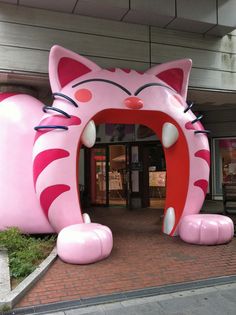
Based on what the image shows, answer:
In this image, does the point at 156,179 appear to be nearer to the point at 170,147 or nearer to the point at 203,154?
the point at 170,147

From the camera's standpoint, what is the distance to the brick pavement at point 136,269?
4848 millimetres

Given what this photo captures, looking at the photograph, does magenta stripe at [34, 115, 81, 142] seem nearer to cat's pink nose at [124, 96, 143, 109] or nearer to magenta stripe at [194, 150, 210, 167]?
cat's pink nose at [124, 96, 143, 109]

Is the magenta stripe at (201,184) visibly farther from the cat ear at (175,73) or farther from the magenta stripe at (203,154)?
the cat ear at (175,73)

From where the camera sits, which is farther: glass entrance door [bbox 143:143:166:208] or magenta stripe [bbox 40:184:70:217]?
glass entrance door [bbox 143:143:166:208]

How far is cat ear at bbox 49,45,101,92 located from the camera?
6.96 metres

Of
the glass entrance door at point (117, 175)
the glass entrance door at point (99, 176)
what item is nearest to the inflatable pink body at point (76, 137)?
the glass entrance door at point (117, 175)

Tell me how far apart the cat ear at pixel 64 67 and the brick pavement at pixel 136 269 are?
3.44m

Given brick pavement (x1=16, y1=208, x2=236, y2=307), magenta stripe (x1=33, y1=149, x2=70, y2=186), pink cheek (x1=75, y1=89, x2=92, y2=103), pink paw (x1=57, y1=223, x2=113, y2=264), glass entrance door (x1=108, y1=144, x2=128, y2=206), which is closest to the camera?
brick pavement (x1=16, y1=208, x2=236, y2=307)

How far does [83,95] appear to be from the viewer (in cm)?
696

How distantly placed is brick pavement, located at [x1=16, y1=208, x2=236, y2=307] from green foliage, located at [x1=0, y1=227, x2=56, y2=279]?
334 mm

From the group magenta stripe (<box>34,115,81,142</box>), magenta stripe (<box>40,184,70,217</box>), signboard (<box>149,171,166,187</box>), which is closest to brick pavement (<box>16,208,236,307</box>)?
magenta stripe (<box>40,184,70,217</box>)

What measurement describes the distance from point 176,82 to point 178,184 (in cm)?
226

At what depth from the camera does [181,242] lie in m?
7.35

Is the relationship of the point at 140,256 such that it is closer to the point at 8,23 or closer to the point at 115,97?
the point at 115,97
